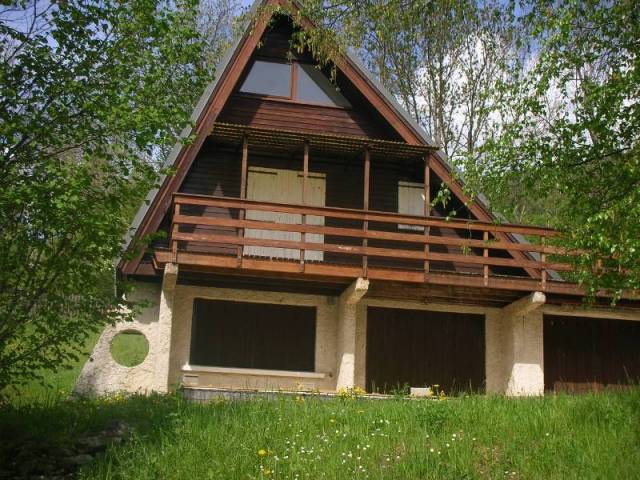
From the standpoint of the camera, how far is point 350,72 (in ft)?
51.3

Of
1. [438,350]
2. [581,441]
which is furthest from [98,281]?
[438,350]

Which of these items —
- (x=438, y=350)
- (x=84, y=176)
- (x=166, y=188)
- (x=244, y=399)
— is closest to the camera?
(x=84, y=176)

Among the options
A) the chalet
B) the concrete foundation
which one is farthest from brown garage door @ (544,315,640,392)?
the concrete foundation

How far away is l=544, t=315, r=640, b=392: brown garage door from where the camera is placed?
664 inches

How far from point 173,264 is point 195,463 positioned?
20.7 feet

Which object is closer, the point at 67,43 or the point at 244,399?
the point at 67,43

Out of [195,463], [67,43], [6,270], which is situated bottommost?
[195,463]

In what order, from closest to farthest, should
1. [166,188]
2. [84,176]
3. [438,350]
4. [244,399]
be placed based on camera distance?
[84,176] < [244,399] < [166,188] < [438,350]

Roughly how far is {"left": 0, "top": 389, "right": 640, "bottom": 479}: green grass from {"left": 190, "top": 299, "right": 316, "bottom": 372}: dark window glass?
524cm

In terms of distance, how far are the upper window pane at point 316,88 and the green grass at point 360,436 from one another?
26.7ft

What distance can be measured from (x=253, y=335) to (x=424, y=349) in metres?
3.76

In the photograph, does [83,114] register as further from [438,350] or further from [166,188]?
[438,350]

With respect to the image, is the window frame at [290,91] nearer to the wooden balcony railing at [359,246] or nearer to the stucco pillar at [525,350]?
the wooden balcony railing at [359,246]

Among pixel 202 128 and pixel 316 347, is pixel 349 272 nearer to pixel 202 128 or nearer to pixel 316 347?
pixel 316 347
